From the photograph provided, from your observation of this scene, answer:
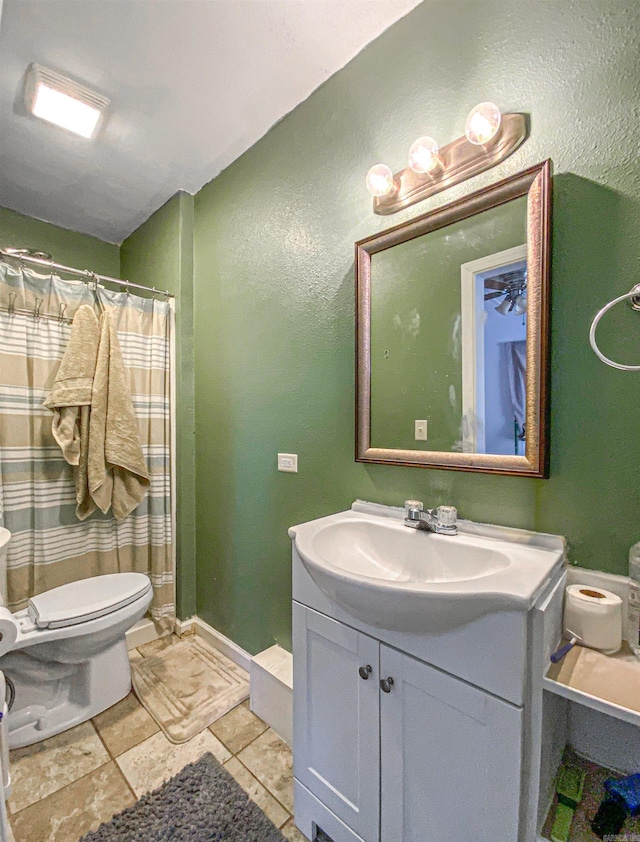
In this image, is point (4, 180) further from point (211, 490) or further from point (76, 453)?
point (211, 490)

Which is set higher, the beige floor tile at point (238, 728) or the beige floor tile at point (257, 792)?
the beige floor tile at point (257, 792)

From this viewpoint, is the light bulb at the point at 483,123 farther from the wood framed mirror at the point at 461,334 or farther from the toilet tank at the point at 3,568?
the toilet tank at the point at 3,568

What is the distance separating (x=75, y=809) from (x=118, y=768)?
151mm

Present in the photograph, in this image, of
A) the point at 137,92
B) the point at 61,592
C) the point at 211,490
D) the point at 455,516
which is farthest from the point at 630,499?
the point at 137,92

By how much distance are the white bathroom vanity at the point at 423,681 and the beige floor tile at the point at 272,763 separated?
133mm

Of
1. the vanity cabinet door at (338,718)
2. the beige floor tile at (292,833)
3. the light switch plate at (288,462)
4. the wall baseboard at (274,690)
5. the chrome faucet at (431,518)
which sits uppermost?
the light switch plate at (288,462)

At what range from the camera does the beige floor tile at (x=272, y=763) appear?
3.92ft

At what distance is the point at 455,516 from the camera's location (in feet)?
3.47

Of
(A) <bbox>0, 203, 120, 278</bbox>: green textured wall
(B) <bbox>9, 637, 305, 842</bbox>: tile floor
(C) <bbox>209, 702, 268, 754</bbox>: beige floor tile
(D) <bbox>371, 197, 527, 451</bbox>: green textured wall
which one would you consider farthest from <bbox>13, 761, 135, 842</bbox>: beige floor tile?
(A) <bbox>0, 203, 120, 278</bbox>: green textured wall

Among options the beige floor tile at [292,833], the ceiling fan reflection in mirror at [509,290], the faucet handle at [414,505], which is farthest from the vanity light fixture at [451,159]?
the beige floor tile at [292,833]

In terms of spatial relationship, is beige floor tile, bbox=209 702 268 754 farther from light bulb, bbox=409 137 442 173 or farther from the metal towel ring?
light bulb, bbox=409 137 442 173

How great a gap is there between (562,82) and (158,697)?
2.55 metres

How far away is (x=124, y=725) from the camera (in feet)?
4.81

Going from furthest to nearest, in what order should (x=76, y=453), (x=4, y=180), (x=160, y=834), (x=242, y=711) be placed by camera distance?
1. (x=4, y=180)
2. (x=76, y=453)
3. (x=242, y=711)
4. (x=160, y=834)
